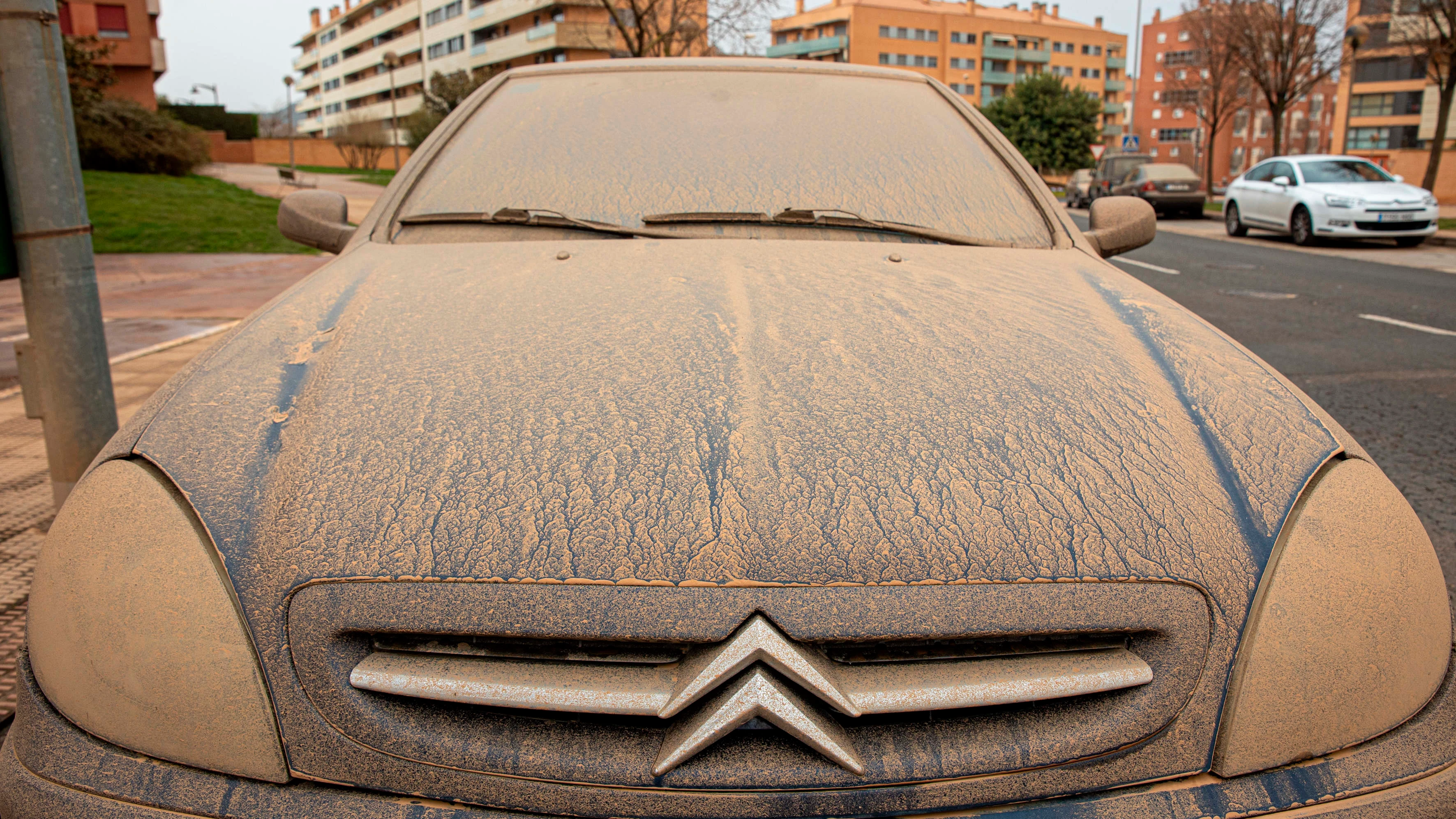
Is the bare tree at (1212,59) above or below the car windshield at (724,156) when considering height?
above

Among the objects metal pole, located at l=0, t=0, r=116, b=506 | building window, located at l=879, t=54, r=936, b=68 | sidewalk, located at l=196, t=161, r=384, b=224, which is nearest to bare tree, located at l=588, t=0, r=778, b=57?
sidewalk, located at l=196, t=161, r=384, b=224

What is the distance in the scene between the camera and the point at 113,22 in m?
40.3

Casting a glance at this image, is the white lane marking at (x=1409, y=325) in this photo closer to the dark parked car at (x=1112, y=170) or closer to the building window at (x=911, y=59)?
the dark parked car at (x=1112, y=170)

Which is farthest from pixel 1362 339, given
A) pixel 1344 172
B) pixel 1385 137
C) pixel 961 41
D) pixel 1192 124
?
pixel 1192 124

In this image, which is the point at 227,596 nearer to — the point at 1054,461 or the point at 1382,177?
the point at 1054,461

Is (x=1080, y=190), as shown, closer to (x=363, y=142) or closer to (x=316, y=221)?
(x=316, y=221)

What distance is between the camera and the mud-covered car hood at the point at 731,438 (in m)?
1.07

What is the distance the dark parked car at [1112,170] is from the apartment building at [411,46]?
2247 cm

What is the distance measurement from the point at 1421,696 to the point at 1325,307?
357 inches

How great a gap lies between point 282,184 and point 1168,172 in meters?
27.9

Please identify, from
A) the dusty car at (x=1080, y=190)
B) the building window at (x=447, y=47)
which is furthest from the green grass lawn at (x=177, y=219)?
the building window at (x=447, y=47)

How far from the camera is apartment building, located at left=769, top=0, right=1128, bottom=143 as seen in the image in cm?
9062

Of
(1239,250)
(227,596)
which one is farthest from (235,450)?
(1239,250)

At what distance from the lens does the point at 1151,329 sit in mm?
1632
